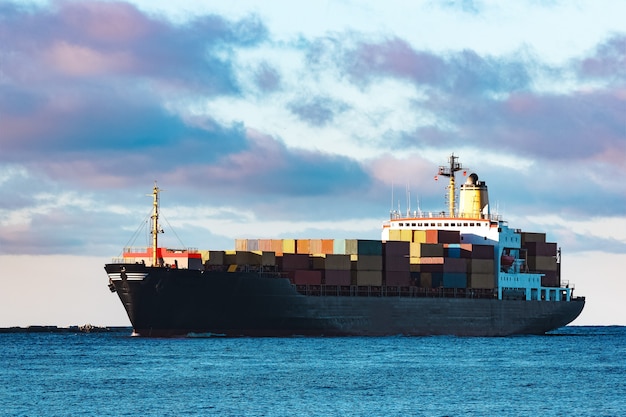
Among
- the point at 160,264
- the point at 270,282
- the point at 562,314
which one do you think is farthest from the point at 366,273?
the point at 562,314

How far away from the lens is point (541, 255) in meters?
118

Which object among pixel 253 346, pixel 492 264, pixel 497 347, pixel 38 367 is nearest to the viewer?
pixel 38 367

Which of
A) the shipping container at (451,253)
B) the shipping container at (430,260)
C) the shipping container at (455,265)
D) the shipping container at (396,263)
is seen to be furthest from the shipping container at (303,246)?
the shipping container at (451,253)

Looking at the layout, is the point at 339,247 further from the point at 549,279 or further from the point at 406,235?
the point at 549,279

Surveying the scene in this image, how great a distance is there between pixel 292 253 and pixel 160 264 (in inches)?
454

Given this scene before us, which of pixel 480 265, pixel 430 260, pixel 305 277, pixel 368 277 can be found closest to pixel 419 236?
pixel 430 260

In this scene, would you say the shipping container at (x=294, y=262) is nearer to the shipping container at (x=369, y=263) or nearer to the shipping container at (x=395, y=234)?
the shipping container at (x=369, y=263)

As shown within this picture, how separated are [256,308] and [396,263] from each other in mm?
14552

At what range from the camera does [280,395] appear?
59.3m

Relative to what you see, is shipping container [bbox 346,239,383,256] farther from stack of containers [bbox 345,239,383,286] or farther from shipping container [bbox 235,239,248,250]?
shipping container [bbox 235,239,248,250]

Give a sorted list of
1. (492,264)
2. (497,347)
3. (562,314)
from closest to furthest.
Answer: (497,347), (492,264), (562,314)

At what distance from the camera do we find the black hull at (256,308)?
89.4 meters

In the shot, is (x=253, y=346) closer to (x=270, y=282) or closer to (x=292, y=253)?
(x=270, y=282)

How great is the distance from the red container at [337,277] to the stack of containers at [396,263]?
448 centimetres
